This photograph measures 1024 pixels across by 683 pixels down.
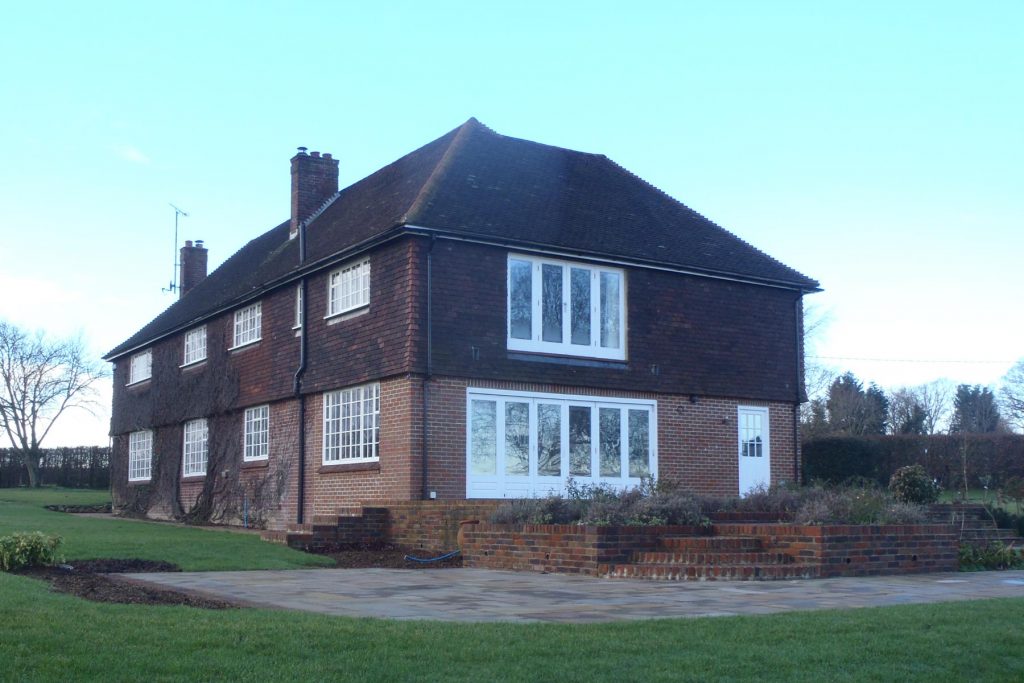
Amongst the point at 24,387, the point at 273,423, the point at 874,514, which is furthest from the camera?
the point at 24,387

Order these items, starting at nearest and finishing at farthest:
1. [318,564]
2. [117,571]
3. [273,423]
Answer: [117,571] → [318,564] → [273,423]

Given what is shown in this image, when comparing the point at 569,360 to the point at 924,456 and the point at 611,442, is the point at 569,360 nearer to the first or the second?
the point at 611,442

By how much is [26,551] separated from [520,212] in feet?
36.1

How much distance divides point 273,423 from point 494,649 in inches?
664

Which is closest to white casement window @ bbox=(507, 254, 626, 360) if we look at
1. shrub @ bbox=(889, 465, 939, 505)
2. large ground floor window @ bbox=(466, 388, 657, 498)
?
large ground floor window @ bbox=(466, 388, 657, 498)

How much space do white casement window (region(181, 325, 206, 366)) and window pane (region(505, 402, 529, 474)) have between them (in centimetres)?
1077

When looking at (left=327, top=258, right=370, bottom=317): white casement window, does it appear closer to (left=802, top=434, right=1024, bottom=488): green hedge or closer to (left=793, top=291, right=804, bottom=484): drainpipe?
(left=793, top=291, right=804, bottom=484): drainpipe

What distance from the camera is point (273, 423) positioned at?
74.5ft

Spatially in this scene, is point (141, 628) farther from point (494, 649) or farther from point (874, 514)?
point (874, 514)

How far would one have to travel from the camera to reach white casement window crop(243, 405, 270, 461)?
23062mm

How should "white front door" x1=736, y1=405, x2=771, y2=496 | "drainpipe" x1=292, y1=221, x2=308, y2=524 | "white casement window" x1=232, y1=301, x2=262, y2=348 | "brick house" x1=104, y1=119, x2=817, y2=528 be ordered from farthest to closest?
"white casement window" x1=232, y1=301, x2=262, y2=348, "white front door" x1=736, y1=405, x2=771, y2=496, "drainpipe" x1=292, y1=221, x2=308, y2=524, "brick house" x1=104, y1=119, x2=817, y2=528

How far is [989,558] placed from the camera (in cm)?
1409

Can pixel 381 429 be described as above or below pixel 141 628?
above

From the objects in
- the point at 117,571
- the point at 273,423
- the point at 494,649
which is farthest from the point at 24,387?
the point at 494,649
